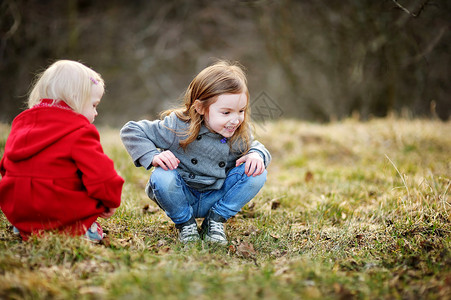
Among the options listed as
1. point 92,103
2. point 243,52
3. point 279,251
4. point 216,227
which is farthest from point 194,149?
point 243,52

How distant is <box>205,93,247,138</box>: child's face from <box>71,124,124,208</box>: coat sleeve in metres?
0.81

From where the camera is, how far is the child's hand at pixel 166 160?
249 cm

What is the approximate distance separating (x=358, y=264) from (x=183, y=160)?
1.38m

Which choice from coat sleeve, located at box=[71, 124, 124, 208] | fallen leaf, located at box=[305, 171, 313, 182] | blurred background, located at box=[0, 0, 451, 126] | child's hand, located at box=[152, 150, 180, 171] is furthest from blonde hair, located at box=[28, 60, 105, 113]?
blurred background, located at box=[0, 0, 451, 126]

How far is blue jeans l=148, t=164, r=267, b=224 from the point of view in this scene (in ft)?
8.29

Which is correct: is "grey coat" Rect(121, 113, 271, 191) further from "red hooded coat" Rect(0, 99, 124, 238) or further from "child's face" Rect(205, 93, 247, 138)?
"red hooded coat" Rect(0, 99, 124, 238)

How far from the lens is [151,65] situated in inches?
500

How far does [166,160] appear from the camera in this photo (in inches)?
98.4

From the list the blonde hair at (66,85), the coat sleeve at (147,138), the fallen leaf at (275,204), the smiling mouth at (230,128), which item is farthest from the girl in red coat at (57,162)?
the fallen leaf at (275,204)

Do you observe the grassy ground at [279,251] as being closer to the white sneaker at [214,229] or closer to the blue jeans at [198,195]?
the white sneaker at [214,229]

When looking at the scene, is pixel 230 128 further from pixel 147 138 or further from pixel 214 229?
pixel 214 229

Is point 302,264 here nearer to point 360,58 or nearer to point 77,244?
point 77,244

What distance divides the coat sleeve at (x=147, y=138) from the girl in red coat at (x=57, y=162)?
37 centimetres

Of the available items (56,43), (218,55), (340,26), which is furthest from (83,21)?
(340,26)
